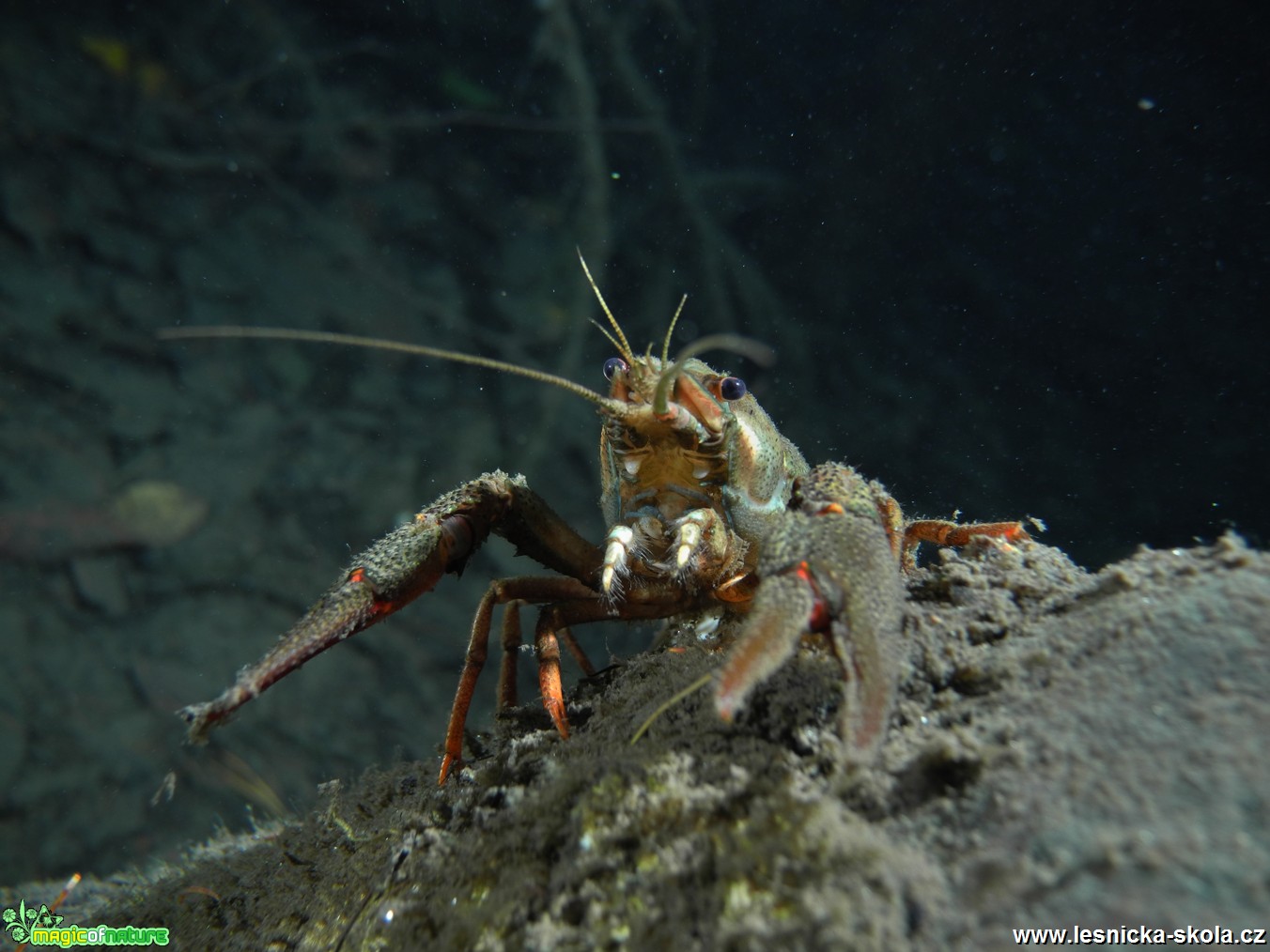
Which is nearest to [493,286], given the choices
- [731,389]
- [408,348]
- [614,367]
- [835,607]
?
[614,367]

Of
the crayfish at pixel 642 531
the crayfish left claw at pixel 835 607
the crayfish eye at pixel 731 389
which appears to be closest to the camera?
the crayfish left claw at pixel 835 607

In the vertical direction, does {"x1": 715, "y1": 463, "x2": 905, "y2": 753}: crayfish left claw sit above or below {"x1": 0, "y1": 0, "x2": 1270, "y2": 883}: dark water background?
below

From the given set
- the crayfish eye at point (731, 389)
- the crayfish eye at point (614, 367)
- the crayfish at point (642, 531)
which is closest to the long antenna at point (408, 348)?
the crayfish at point (642, 531)

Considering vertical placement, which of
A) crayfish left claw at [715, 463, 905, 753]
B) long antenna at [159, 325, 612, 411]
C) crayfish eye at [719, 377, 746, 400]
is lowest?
crayfish left claw at [715, 463, 905, 753]

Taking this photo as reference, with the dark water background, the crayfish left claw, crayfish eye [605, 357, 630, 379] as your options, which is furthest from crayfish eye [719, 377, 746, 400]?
the dark water background

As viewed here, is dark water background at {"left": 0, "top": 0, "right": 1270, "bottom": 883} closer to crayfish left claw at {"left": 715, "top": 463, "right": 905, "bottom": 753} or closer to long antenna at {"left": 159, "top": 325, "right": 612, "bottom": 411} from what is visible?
long antenna at {"left": 159, "top": 325, "right": 612, "bottom": 411}

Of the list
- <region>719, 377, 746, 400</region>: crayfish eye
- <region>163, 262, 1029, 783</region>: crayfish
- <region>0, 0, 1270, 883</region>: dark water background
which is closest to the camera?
<region>163, 262, 1029, 783</region>: crayfish

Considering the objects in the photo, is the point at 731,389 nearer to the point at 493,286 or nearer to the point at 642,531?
the point at 642,531

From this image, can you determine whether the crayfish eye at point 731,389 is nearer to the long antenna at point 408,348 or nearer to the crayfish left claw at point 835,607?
the long antenna at point 408,348
